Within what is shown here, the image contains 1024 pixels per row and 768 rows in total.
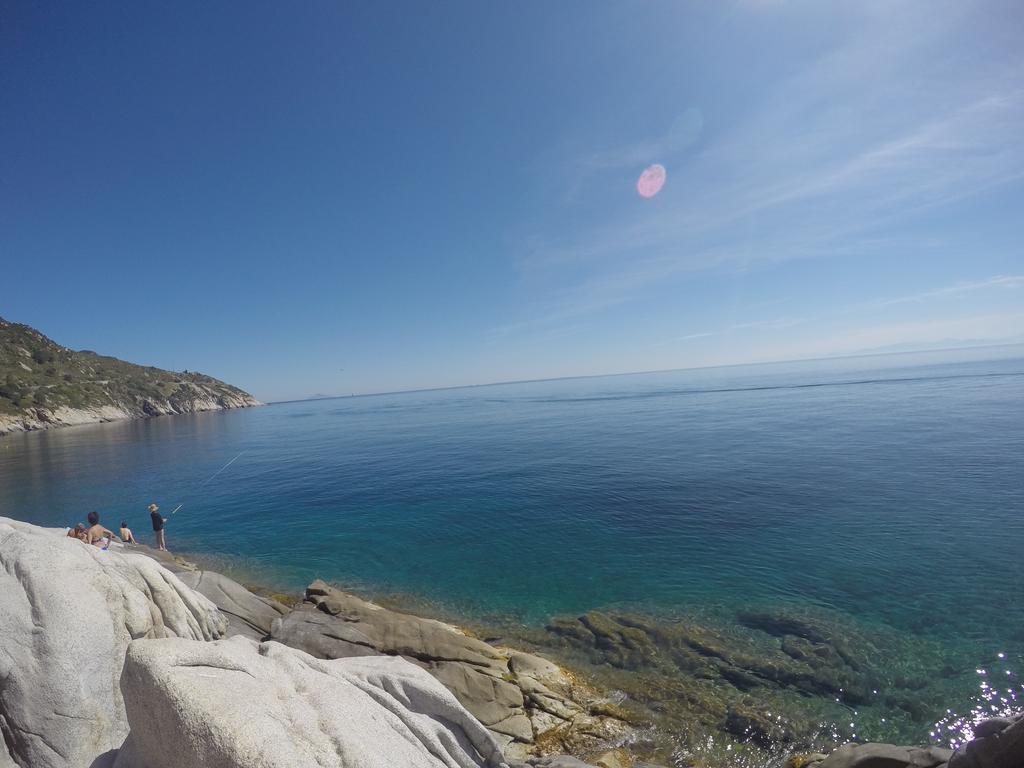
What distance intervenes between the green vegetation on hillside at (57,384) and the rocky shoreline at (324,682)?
167 meters

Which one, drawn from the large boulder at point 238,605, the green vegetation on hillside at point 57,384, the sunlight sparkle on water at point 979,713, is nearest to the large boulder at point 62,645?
the large boulder at point 238,605

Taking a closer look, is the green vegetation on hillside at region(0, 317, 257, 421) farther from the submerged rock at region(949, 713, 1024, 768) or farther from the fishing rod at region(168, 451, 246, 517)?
the submerged rock at region(949, 713, 1024, 768)

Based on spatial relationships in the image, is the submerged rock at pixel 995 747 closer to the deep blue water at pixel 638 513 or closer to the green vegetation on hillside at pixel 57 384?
the deep blue water at pixel 638 513

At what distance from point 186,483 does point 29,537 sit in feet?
168

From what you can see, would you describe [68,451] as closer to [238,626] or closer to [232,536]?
[232,536]

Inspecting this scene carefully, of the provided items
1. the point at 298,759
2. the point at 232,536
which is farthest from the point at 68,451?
the point at 298,759

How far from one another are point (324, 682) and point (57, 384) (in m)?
205

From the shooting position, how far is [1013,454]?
39.0 meters

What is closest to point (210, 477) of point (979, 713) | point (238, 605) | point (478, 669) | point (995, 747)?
point (238, 605)

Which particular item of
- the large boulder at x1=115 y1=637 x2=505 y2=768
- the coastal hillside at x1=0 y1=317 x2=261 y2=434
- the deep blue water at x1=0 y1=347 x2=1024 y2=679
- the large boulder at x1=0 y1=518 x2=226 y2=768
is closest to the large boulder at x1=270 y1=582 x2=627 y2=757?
the deep blue water at x1=0 y1=347 x2=1024 y2=679

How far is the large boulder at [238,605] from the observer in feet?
50.1

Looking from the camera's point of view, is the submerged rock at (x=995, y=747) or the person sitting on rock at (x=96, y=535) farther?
the person sitting on rock at (x=96, y=535)

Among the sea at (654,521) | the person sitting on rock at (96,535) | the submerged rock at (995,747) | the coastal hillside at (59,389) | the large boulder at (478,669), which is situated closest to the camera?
the submerged rock at (995,747)

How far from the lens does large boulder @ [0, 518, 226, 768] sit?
7039 millimetres
